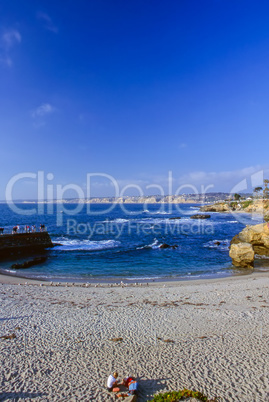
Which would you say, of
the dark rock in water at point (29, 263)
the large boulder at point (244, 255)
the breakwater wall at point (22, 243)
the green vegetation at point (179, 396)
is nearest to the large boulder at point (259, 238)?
the large boulder at point (244, 255)

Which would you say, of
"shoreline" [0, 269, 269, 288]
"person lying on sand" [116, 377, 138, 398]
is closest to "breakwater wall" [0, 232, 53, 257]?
"shoreline" [0, 269, 269, 288]

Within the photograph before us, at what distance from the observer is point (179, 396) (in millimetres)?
Result: 5969

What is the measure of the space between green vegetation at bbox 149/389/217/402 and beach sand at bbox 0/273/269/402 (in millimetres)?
328

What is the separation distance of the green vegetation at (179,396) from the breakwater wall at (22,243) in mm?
30687

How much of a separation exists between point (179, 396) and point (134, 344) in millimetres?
3148

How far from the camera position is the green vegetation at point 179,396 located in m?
5.92

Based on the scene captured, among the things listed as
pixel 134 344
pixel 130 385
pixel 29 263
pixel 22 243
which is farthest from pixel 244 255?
pixel 22 243

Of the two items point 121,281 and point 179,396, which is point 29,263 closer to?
point 121,281

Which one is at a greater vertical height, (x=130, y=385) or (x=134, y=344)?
(x=130, y=385)

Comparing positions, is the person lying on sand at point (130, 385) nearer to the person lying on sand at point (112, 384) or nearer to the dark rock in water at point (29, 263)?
the person lying on sand at point (112, 384)

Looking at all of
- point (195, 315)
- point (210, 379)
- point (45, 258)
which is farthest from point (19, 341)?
point (45, 258)

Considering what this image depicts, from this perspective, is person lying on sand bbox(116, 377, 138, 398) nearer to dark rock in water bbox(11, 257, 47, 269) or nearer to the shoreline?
the shoreline

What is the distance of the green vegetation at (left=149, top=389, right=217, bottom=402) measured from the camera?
5.92m

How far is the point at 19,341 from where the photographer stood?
29.8ft
